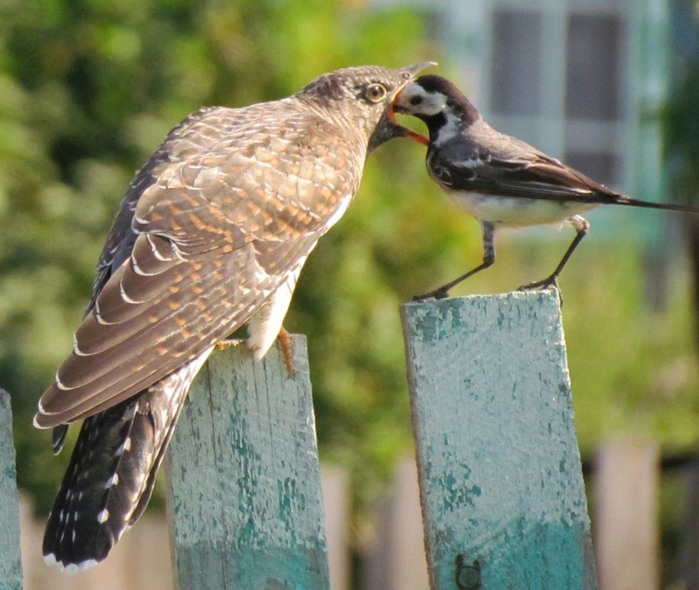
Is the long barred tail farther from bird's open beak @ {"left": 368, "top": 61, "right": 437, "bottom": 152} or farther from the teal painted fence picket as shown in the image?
bird's open beak @ {"left": 368, "top": 61, "right": 437, "bottom": 152}

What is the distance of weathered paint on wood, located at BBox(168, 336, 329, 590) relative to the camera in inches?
99.3

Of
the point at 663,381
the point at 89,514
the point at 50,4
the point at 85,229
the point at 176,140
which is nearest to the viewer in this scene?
the point at 89,514

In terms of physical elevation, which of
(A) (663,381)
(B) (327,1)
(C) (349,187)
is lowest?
(A) (663,381)

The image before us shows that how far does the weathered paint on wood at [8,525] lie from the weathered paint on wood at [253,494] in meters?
0.28

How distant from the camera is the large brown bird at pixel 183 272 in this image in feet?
8.42

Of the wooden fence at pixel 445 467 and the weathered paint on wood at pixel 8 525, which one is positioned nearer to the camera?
the weathered paint on wood at pixel 8 525

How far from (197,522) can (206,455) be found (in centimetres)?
13

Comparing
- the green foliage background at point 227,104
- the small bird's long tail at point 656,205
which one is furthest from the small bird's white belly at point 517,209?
the green foliage background at point 227,104

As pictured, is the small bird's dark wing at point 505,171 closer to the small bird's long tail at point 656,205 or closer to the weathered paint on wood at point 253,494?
the small bird's long tail at point 656,205

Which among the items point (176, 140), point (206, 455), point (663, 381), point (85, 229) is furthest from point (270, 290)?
point (663, 381)

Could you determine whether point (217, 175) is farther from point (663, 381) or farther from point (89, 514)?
point (663, 381)

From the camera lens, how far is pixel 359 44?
6387 mm

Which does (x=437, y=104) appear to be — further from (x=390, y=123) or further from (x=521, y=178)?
(x=521, y=178)

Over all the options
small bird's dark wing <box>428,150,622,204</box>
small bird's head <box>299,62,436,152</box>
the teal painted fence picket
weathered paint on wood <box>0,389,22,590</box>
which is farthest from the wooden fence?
small bird's head <box>299,62,436,152</box>
